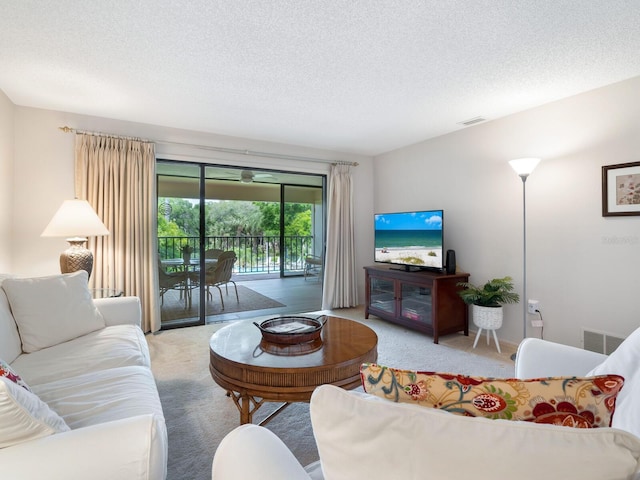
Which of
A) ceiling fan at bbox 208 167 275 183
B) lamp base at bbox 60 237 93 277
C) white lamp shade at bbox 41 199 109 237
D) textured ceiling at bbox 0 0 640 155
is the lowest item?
lamp base at bbox 60 237 93 277

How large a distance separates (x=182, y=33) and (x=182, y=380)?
2.36 m

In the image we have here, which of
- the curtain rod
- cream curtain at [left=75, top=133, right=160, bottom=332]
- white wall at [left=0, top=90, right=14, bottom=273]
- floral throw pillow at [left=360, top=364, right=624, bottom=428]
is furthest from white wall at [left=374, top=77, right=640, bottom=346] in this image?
white wall at [left=0, top=90, right=14, bottom=273]

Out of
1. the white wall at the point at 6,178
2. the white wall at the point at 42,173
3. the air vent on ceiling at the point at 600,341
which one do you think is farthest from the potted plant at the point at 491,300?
the white wall at the point at 6,178

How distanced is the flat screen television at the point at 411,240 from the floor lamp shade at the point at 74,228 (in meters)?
3.04

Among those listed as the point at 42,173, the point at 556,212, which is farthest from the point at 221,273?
the point at 556,212

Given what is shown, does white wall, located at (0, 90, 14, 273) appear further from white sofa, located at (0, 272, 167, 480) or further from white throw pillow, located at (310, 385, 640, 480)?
white throw pillow, located at (310, 385, 640, 480)

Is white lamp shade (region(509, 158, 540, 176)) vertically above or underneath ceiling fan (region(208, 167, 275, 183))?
underneath

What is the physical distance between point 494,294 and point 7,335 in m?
3.60

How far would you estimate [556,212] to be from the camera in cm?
295

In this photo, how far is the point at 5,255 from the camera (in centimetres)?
296

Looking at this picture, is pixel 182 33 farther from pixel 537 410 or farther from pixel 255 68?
pixel 537 410

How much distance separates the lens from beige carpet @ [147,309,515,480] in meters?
1.69

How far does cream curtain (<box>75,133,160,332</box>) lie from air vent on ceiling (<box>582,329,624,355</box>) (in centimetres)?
412

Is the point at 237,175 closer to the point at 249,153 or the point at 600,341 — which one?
the point at 249,153
